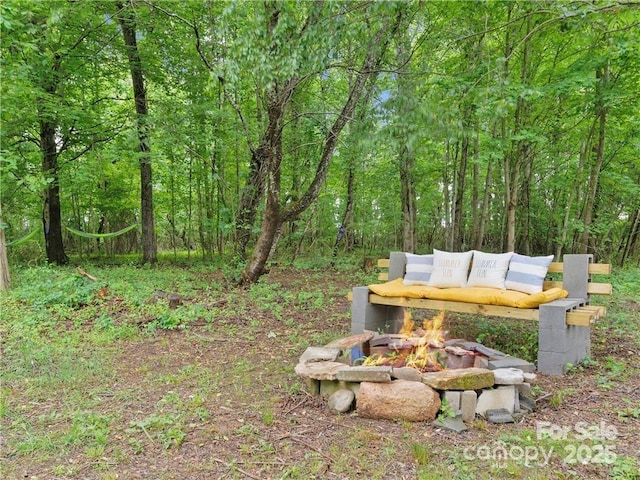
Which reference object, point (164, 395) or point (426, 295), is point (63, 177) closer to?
point (164, 395)

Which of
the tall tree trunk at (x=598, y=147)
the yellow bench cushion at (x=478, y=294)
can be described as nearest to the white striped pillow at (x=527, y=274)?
the yellow bench cushion at (x=478, y=294)

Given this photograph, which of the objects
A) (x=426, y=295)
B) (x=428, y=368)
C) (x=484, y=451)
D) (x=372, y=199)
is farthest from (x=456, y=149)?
(x=484, y=451)

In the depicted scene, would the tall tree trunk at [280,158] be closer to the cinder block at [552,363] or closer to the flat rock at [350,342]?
the flat rock at [350,342]

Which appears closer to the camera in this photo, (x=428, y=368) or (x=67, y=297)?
(x=428, y=368)

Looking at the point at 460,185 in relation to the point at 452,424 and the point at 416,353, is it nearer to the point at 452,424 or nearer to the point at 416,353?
the point at 416,353

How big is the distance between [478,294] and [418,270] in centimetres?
74

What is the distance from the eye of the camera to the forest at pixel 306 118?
11.0 ft

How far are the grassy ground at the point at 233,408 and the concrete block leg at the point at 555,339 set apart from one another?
0.38 feet

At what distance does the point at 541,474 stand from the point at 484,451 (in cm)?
26

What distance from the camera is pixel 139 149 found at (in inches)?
303

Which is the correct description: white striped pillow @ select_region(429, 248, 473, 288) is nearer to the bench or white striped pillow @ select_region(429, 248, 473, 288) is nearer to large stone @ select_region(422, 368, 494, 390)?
the bench

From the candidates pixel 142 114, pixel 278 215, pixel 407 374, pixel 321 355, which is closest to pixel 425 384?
pixel 407 374

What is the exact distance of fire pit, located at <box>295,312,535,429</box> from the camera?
2236 mm

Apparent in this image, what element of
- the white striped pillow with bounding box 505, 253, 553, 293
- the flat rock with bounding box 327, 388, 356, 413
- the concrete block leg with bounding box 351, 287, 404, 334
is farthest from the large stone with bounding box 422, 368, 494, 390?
the concrete block leg with bounding box 351, 287, 404, 334
